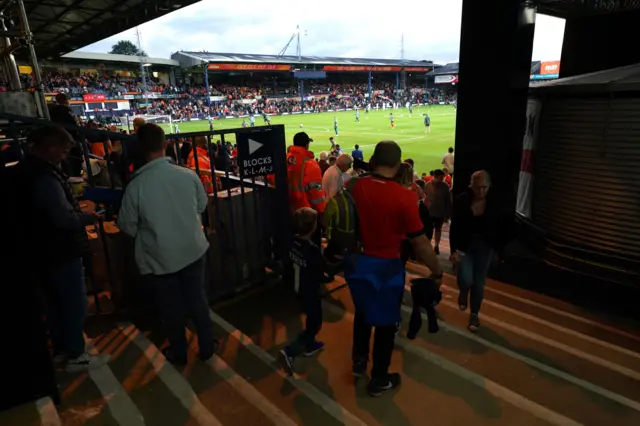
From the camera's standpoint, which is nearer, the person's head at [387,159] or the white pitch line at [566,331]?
Answer: the person's head at [387,159]

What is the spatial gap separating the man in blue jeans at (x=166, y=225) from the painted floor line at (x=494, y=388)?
209 cm

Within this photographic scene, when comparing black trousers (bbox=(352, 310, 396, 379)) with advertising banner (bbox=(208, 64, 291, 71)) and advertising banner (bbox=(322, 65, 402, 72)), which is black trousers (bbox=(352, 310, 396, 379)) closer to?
advertising banner (bbox=(208, 64, 291, 71))

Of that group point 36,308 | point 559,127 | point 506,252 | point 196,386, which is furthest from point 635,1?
point 36,308

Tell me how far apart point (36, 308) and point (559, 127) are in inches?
293

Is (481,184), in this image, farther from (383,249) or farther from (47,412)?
(47,412)

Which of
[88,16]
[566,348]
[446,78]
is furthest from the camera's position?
[446,78]

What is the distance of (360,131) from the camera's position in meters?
35.7

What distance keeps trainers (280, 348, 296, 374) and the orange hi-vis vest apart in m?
2.37

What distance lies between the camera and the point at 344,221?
309 centimetres

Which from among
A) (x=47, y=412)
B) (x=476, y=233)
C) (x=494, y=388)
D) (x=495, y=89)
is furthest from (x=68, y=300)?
(x=495, y=89)

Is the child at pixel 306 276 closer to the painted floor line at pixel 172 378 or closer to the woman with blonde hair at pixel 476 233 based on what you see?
the painted floor line at pixel 172 378

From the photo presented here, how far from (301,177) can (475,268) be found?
246 cm

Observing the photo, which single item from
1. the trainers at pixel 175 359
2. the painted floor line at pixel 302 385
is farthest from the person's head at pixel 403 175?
the trainers at pixel 175 359

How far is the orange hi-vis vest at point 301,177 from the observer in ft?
17.6
